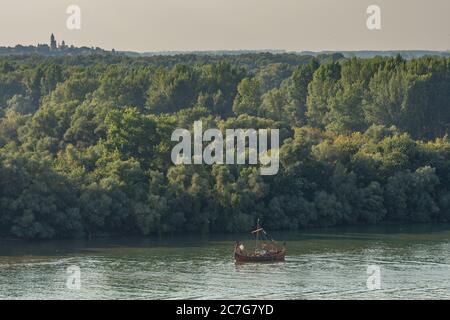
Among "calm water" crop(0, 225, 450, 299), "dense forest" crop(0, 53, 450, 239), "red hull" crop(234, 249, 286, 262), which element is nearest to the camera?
"calm water" crop(0, 225, 450, 299)

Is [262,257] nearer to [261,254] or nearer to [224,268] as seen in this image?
[261,254]

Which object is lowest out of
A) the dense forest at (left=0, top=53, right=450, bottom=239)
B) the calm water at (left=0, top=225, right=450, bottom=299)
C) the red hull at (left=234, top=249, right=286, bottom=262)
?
the calm water at (left=0, top=225, right=450, bottom=299)

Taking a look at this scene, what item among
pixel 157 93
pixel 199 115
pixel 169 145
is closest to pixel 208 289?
pixel 169 145

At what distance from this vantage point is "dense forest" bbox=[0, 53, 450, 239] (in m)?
62.8

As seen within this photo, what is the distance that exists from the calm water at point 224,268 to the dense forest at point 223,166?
7.84ft

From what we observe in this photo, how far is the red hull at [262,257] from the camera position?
54406 millimetres

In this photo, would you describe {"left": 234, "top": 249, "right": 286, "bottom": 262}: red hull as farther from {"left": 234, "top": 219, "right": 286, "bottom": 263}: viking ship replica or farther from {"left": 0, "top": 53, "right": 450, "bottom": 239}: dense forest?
{"left": 0, "top": 53, "right": 450, "bottom": 239}: dense forest

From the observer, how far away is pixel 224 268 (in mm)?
52500

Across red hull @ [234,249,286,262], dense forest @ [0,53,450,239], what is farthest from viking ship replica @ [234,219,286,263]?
dense forest @ [0,53,450,239]

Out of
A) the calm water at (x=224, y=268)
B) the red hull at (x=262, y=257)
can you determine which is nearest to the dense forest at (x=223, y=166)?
the calm water at (x=224, y=268)

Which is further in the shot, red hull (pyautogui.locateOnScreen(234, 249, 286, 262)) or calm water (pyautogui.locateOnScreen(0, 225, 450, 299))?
red hull (pyautogui.locateOnScreen(234, 249, 286, 262))

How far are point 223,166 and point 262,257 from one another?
40.4 feet

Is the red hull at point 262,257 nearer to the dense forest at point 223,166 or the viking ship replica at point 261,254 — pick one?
the viking ship replica at point 261,254

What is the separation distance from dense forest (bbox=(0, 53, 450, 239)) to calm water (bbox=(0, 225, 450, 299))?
94.1 inches
